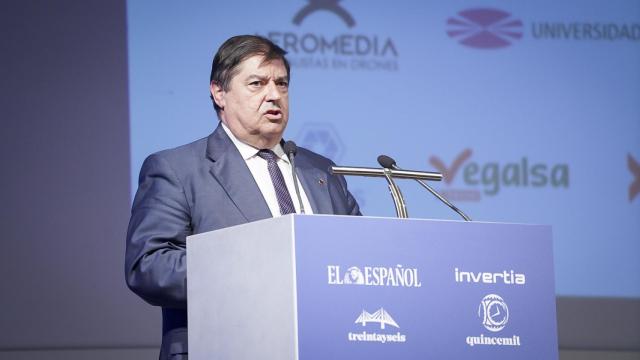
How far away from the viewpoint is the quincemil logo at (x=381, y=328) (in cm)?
249

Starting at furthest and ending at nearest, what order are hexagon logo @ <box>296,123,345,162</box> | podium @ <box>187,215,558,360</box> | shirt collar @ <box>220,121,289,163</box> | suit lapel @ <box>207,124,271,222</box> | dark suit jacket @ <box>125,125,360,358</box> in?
1. hexagon logo @ <box>296,123,345,162</box>
2. shirt collar @ <box>220,121,289,163</box>
3. suit lapel @ <box>207,124,271,222</box>
4. dark suit jacket @ <box>125,125,360,358</box>
5. podium @ <box>187,215,558,360</box>

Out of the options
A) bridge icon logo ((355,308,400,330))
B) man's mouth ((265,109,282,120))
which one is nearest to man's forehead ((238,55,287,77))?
man's mouth ((265,109,282,120))

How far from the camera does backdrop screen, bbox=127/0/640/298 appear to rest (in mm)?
5137

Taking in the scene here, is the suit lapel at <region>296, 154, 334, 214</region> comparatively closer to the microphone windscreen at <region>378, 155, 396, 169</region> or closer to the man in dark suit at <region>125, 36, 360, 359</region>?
the man in dark suit at <region>125, 36, 360, 359</region>

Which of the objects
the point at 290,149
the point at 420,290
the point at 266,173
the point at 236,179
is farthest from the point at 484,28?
the point at 420,290

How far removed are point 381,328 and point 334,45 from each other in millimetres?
3042

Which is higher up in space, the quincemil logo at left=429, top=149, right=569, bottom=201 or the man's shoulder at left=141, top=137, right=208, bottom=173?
the quincemil logo at left=429, top=149, right=569, bottom=201

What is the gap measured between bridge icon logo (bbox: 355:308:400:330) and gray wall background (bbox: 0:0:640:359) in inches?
105

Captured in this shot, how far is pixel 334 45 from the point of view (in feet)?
Result: 17.6

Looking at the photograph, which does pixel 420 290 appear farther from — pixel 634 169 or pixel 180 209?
pixel 634 169

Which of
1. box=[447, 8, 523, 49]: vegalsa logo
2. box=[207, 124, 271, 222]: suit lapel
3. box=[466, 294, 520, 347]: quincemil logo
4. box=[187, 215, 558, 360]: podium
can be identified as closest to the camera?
box=[187, 215, 558, 360]: podium

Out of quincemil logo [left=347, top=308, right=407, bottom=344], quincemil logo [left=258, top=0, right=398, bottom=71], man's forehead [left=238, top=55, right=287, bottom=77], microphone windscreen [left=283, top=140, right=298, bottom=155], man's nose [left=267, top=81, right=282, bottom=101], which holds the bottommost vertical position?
quincemil logo [left=347, top=308, right=407, bottom=344]

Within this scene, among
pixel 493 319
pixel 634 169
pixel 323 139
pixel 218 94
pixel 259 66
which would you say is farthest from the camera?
pixel 634 169

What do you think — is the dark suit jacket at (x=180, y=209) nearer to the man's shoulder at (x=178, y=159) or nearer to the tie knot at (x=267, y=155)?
the man's shoulder at (x=178, y=159)
